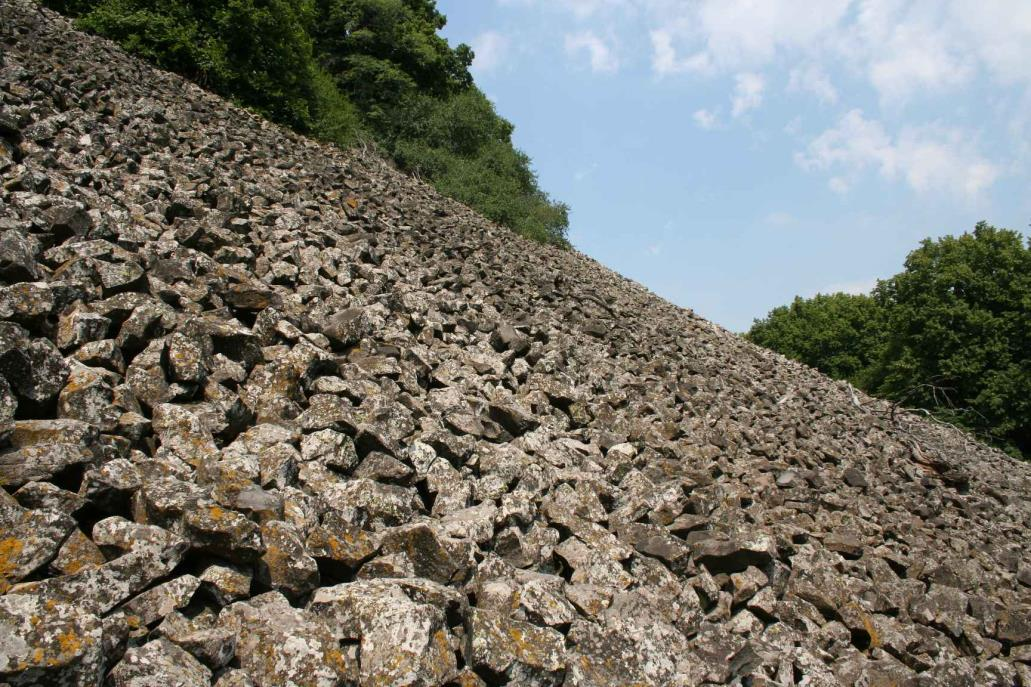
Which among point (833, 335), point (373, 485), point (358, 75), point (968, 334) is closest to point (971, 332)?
point (968, 334)

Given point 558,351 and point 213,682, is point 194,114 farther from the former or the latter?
point 213,682

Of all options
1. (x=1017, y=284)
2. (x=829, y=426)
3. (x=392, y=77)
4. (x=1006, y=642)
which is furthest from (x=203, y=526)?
(x=1017, y=284)

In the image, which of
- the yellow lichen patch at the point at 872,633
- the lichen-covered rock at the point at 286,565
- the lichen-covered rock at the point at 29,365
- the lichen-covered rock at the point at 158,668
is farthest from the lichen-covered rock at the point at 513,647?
the yellow lichen patch at the point at 872,633

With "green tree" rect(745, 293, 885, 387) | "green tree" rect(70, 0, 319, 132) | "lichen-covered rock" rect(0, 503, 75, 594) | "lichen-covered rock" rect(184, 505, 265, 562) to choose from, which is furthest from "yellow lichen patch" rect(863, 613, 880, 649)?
"green tree" rect(745, 293, 885, 387)

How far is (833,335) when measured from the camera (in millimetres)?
52844

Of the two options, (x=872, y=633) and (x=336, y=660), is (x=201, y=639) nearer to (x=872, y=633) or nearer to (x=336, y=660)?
(x=336, y=660)

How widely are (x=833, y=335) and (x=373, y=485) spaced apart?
54456 mm

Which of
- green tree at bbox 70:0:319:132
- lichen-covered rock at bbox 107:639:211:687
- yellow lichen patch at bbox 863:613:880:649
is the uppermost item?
green tree at bbox 70:0:319:132

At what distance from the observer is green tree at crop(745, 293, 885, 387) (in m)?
52.0

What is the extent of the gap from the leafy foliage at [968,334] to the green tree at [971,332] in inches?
1.7

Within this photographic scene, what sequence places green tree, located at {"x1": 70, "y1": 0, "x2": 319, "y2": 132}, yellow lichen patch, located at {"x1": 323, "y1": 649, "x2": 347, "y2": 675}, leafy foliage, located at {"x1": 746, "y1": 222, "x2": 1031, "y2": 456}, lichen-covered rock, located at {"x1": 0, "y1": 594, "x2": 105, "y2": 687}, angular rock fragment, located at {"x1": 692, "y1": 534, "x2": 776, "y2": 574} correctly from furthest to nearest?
leafy foliage, located at {"x1": 746, "y1": 222, "x2": 1031, "y2": 456} < green tree, located at {"x1": 70, "y1": 0, "x2": 319, "y2": 132} < angular rock fragment, located at {"x1": 692, "y1": 534, "x2": 776, "y2": 574} < yellow lichen patch, located at {"x1": 323, "y1": 649, "x2": 347, "y2": 675} < lichen-covered rock, located at {"x1": 0, "y1": 594, "x2": 105, "y2": 687}

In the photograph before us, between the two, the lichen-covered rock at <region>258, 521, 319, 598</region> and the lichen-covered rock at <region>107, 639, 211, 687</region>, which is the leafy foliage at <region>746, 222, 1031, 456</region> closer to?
the lichen-covered rock at <region>258, 521, 319, 598</region>

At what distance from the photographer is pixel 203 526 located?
3.41 m

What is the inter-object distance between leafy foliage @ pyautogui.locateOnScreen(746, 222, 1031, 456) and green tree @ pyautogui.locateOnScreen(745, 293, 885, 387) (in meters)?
10.8
